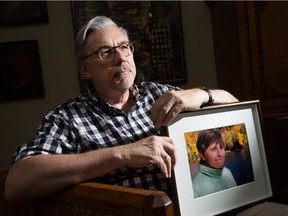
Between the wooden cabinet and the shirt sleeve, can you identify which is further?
the wooden cabinet

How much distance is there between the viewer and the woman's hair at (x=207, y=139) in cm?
131

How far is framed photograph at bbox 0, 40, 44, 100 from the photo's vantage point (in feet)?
7.91

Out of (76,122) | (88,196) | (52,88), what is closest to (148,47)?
Result: (52,88)

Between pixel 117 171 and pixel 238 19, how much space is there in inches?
42.5

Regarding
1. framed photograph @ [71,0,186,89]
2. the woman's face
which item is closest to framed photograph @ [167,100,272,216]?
the woman's face

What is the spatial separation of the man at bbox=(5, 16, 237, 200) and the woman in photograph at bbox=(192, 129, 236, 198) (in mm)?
113

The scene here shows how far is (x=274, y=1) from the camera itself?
81.7 inches

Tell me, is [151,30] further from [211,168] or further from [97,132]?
[211,168]

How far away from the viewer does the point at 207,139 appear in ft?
4.39

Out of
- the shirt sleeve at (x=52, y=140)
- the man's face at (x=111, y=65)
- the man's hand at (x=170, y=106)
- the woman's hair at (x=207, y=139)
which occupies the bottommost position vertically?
the woman's hair at (x=207, y=139)

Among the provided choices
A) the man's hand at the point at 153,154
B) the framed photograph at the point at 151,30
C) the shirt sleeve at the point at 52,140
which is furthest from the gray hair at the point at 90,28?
the framed photograph at the point at 151,30

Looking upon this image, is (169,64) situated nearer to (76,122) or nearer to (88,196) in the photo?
(76,122)

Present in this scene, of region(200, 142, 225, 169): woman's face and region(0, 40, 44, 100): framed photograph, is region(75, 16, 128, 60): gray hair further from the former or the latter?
region(0, 40, 44, 100): framed photograph

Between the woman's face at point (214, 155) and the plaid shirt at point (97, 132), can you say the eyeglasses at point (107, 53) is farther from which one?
the woman's face at point (214, 155)
